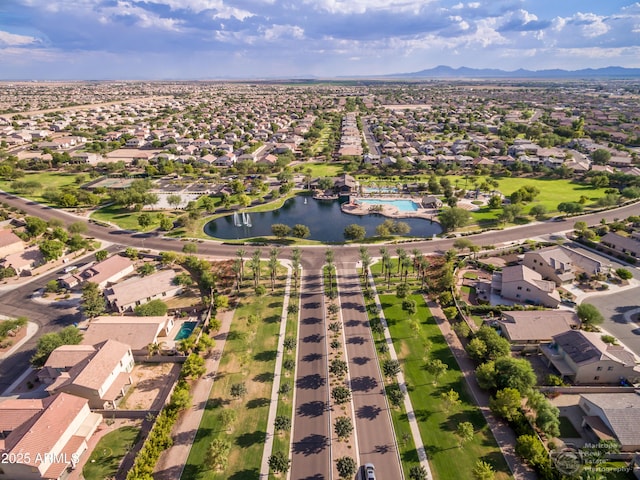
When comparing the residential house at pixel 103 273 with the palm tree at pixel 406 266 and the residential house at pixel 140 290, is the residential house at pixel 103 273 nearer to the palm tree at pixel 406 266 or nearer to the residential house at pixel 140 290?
the residential house at pixel 140 290

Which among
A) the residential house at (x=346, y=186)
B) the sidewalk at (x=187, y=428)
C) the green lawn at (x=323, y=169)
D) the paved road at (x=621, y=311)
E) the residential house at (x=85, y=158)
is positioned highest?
the residential house at (x=85, y=158)

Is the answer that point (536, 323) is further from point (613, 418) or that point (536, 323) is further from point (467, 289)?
point (613, 418)

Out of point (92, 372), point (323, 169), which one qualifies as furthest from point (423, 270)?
point (323, 169)

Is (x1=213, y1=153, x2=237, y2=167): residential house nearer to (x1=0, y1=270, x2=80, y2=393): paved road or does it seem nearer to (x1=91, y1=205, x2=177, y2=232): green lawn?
(x1=91, y1=205, x2=177, y2=232): green lawn

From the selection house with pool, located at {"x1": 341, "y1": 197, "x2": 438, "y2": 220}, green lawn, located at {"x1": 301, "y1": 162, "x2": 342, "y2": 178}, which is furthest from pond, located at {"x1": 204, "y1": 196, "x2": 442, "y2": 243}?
green lawn, located at {"x1": 301, "y1": 162, "x2": 342, "y2": 178}

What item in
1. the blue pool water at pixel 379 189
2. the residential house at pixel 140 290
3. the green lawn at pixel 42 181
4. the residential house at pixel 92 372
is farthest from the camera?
the blue pool water at pixel 379 189

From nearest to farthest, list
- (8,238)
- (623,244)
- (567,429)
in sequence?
(567,429) → (623,244) → (8,238)

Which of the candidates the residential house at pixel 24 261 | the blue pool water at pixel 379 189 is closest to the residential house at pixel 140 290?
the residential house at pixel 24 261
